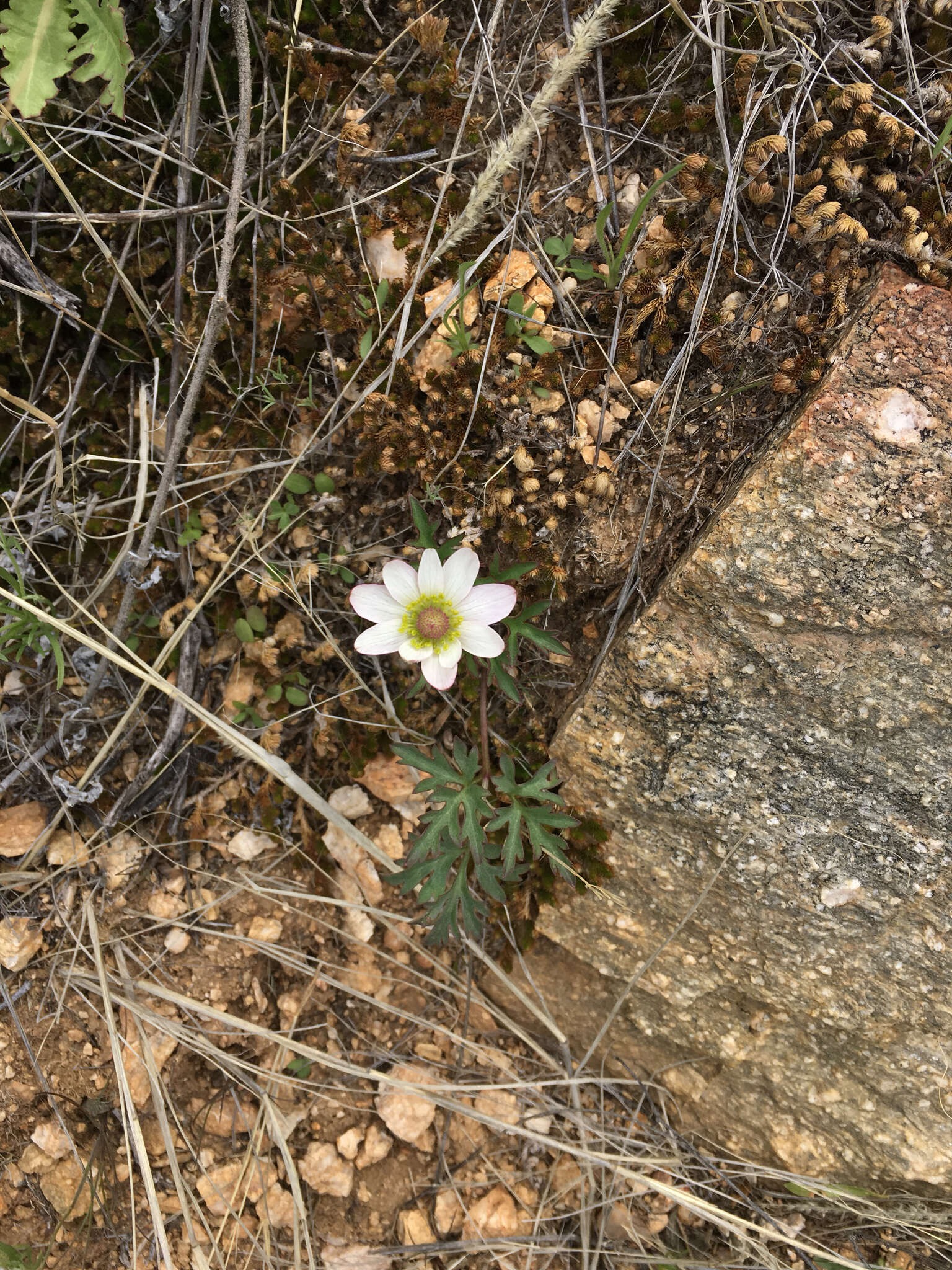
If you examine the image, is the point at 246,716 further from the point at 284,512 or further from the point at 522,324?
the point at 522,324

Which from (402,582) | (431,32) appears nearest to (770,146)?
(431,32)

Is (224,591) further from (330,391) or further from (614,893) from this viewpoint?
(614,893)

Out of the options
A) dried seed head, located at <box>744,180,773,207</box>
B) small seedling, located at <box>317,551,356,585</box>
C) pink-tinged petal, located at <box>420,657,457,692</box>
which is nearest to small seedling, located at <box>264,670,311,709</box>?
small seedling, located at <box>317,551,356,585</box>

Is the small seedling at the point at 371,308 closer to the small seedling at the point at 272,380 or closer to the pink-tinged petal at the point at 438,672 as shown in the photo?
the small seedling at the point at 272,380

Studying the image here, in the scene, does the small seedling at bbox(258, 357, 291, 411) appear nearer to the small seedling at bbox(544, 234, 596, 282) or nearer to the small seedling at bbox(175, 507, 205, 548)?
the small seedling at bbox(175, 507, 205, 548)

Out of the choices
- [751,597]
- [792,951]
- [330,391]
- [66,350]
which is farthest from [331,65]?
[792,951]

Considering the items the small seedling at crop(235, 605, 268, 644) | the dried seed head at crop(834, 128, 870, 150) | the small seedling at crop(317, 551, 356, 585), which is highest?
the dried seed head at crop(834, 128, 870, 150)
